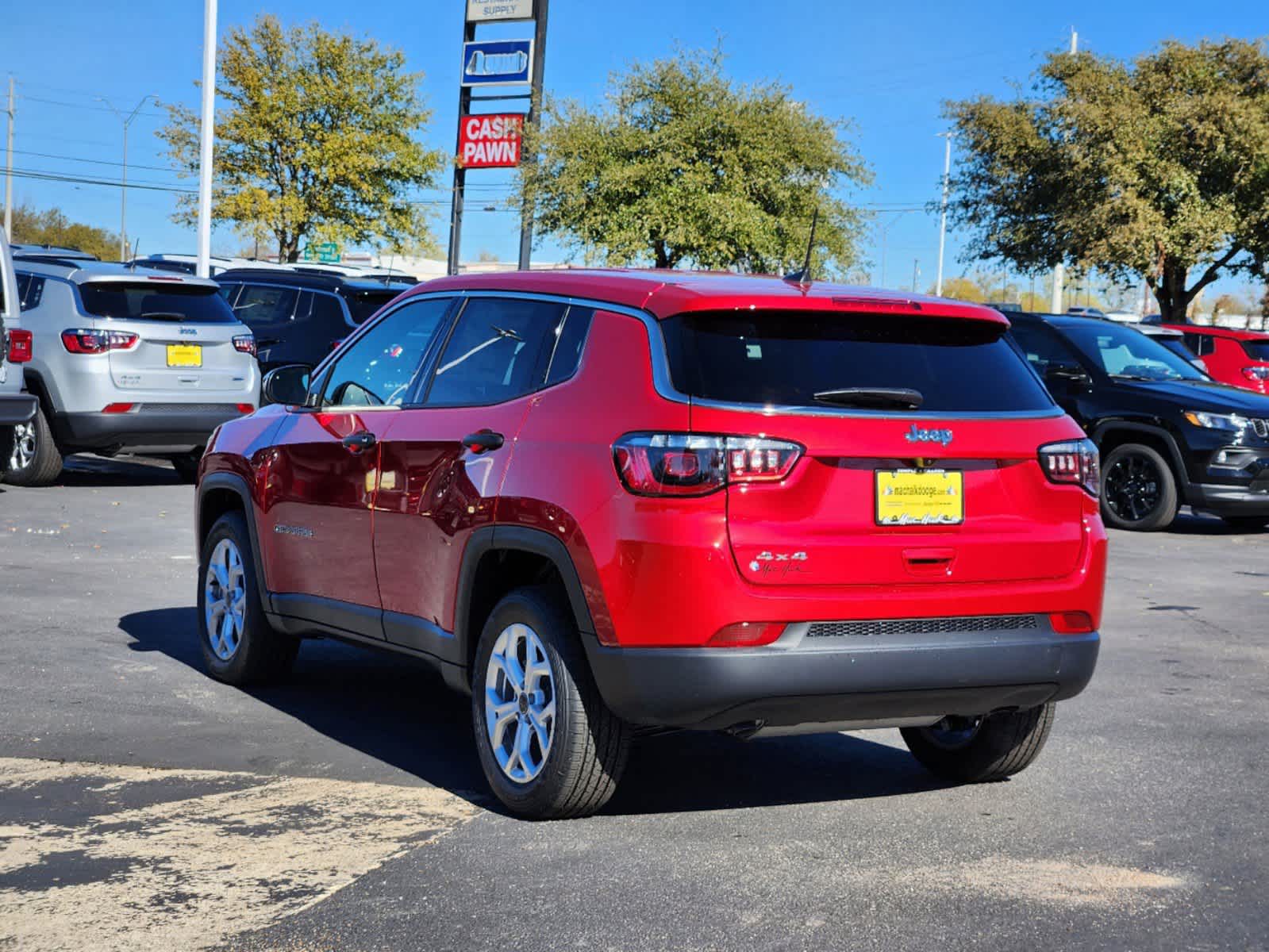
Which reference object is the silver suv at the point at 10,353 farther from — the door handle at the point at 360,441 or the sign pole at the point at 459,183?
the sign pole at the point at 459,183

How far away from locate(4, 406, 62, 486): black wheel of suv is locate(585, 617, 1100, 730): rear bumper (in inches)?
439

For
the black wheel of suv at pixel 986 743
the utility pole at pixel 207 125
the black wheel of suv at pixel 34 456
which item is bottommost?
the black wheel of suv at pixel 34 456

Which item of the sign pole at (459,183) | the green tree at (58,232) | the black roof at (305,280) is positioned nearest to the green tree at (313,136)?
the sign pole at (459,183)

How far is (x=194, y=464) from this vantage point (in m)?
17.2

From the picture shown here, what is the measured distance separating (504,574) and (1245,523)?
12053 mm

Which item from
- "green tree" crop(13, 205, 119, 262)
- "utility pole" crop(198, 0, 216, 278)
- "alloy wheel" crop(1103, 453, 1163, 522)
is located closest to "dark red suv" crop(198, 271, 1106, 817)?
"alloy wheel" crop(1103, 453, 1163, 522)

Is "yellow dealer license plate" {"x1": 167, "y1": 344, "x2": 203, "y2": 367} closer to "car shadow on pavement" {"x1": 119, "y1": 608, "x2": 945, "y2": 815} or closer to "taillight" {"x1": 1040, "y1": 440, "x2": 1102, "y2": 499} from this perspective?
"car shadow on pavement" {"x1": 119, "y1": 608, "x2": 945, "y2": 815}

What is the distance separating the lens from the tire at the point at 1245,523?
1544cm

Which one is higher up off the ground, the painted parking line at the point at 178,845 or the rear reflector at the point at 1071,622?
the rear reflector at the point at 1071,622

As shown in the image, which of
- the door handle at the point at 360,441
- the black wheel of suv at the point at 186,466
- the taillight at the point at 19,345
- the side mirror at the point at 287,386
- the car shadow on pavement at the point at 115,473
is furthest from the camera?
the black wheel of suv at the point at 186,466

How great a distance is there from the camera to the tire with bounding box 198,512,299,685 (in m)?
6.98

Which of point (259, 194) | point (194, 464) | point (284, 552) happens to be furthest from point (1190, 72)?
point (284, 552)

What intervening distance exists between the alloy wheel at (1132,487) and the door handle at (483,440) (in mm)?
10309

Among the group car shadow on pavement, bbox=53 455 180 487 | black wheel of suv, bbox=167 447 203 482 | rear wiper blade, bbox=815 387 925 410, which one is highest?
rear wiper blade, bbox=815 387 925 410
